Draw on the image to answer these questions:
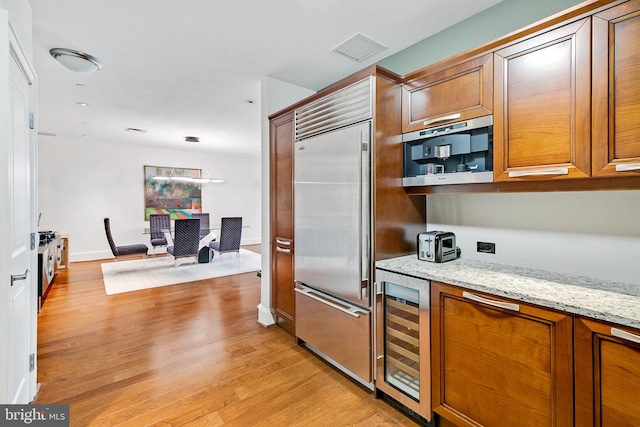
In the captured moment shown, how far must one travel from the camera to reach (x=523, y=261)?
189 cm

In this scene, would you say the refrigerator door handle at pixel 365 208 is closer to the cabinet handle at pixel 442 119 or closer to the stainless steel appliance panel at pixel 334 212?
the stainless steel appliance panel at pixel 334 212

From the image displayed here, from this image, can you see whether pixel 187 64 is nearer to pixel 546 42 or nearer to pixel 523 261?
pixel 546 42

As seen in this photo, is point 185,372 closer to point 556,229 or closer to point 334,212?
point 334,212

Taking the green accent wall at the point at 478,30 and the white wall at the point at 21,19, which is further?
the green accent wall at the point at 478,30

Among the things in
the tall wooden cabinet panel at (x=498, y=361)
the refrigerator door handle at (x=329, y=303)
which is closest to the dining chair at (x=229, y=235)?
the refrigerator door handle at (x=329, y=303)

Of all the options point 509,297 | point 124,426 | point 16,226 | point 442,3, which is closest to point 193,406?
point 124,426

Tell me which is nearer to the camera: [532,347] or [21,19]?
[532,347]

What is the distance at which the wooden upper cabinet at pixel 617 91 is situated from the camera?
129cm

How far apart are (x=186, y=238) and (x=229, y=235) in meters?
0.83

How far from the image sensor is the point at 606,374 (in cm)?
115

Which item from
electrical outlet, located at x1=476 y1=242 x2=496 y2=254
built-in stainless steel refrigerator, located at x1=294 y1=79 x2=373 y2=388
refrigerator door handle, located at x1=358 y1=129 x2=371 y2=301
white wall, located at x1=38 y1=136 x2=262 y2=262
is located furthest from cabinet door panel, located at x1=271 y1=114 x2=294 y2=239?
white wall, located at x1=38 y1=136 x2=262 y2=262

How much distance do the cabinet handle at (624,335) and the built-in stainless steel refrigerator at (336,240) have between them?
1197mm

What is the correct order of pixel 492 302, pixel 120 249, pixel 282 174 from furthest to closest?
1. pixel 120 249
2. pixel 282 174
3. pixel 492 302

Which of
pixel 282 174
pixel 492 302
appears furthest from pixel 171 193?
pixel 492 302
